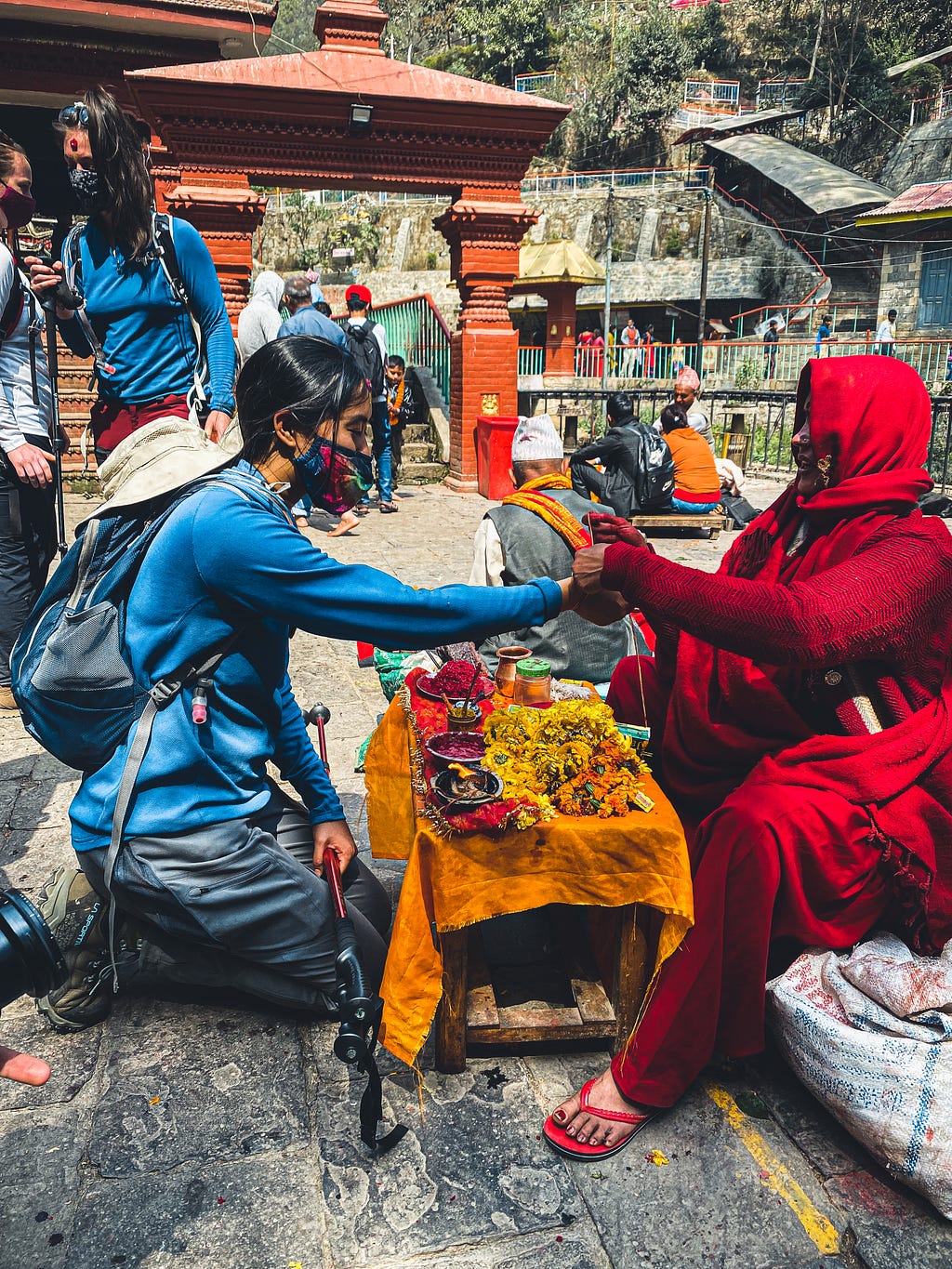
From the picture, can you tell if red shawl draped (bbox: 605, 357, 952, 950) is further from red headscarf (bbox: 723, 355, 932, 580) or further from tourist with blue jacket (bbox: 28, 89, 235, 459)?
tourist with blue jacket (bbox: 28, 89, 235, 459)

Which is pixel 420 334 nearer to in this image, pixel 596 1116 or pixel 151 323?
pixel 151 323

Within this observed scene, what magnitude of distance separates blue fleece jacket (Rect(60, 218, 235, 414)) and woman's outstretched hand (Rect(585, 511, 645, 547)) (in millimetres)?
1839

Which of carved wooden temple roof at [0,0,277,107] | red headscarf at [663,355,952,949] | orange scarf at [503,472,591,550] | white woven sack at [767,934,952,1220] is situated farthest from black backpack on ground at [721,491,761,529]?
carved wooden temple roof at [0,0,277,107]

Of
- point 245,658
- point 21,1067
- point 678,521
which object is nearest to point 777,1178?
point 21,1067

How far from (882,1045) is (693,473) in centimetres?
763

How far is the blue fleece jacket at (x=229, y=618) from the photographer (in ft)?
7.22

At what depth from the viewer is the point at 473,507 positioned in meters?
11.1

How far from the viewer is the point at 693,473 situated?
9234mm

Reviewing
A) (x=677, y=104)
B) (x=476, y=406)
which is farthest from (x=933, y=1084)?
(x=677, y=104)

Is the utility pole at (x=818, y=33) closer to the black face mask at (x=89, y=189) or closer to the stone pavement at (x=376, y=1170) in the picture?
the black face mask at (x=89, y=189)

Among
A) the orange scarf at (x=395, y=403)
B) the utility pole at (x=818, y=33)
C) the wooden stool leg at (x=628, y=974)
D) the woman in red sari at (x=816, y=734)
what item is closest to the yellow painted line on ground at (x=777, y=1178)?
the woman in red sari at (x=816, y=734)

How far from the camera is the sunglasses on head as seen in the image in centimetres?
360

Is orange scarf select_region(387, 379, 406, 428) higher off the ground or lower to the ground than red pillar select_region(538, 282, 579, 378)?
lower

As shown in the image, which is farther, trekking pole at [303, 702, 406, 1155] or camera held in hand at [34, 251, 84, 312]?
camera held in hand at [34, 251, 84, 312]
